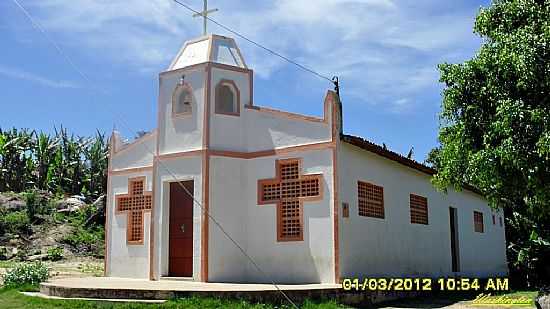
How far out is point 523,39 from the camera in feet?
31.0

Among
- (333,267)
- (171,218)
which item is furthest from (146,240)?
(333,267)

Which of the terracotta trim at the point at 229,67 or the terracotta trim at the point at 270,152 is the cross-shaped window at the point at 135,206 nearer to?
the terracotta trim at the point at 270,152

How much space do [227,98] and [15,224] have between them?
1529cm

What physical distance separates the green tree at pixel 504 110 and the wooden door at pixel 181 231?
20.5 feet

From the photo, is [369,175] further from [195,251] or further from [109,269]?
[109,269]

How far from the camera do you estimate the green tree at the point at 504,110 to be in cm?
930

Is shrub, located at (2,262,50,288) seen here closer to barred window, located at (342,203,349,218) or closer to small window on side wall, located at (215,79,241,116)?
small window on side wall, located at (215,79,241,116)

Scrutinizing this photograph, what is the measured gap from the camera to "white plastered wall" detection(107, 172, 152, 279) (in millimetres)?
16141

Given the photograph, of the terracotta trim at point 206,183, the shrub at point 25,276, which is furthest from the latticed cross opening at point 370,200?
the shrub at point 25,276

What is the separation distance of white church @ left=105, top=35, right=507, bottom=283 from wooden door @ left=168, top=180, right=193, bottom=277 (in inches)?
1.0

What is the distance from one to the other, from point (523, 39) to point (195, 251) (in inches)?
335

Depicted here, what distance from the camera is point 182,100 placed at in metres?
15.5

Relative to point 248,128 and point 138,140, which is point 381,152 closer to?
point 248,128

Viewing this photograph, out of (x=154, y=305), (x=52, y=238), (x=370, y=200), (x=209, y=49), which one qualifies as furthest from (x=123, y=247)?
(x=52, y=238)
